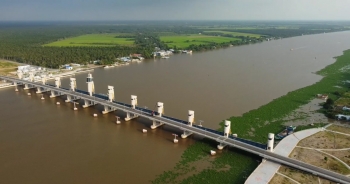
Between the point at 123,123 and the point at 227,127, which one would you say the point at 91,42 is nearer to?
the point at 123,123

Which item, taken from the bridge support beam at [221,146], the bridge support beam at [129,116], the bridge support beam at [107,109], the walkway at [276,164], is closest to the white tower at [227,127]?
the bridge support beam at [221,146]

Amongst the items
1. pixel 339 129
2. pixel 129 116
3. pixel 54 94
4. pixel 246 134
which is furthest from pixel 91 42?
pixel 339 129

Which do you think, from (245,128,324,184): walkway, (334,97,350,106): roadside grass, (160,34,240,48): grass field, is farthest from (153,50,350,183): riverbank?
(160,34,240,48): grass field

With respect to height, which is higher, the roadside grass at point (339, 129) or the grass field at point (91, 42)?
the grass field at point (91, 42)

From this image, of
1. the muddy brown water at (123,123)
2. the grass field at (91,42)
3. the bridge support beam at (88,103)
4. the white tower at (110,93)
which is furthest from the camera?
the grass field at (91,42)

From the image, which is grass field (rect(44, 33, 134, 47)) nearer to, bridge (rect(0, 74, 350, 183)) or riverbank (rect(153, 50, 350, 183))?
bridge (rect(0, 74, 350, 183))

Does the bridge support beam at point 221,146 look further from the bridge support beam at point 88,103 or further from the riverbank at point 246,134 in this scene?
the bridge support beam at point 88,103
